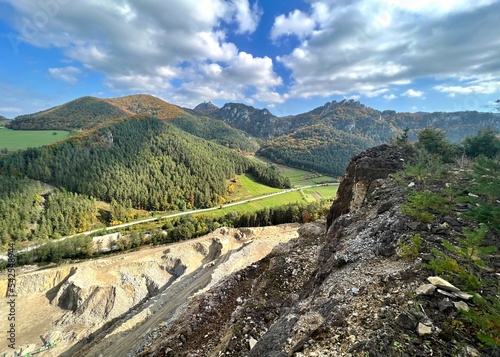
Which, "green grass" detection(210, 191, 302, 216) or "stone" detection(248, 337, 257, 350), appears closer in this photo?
"stone" detection(248, 337, 257, 350)

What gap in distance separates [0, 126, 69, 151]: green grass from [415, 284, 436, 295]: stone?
205568 mm

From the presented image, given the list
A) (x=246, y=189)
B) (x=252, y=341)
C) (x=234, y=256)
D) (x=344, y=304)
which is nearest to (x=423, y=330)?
(x=344, y=304)

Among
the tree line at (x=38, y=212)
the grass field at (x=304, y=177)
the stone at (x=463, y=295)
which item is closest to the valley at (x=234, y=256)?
the stone at (x=463, y=295)

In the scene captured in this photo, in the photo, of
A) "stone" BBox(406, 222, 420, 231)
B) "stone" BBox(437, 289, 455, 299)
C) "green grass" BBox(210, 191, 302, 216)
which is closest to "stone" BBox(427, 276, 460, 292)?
"stone" BBox(437, 289, 455, 299)

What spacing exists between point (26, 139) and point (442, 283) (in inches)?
9358

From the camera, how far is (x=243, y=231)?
186ft

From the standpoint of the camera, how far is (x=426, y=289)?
712cm

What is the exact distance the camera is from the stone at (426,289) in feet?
23.1

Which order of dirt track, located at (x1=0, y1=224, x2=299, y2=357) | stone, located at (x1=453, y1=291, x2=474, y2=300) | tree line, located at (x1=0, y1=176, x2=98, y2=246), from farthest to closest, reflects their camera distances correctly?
1. tree line, located at (x1=0, y1=176, x2=98, y2=246)
2. dirt track, located at (x1=0, y1=224, x2=299, y2=357)
3. stone, located at (x1=453, y1=291, x2=474, y2=300)

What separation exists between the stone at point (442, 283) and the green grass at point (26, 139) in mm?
205810

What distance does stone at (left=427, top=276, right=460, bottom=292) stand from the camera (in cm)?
705

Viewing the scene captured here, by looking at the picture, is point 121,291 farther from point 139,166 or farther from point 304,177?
point 304,177

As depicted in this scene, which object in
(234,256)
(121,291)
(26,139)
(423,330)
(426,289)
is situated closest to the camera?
(423,330)

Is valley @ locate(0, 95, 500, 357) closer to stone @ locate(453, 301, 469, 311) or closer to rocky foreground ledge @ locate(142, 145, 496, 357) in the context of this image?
rocky foreground ledge @ locate(142, 145, 496, 357)
